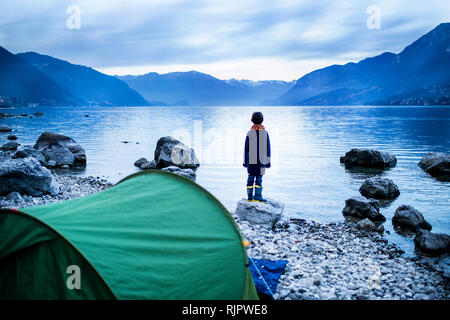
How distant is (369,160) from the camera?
25141 millimetres

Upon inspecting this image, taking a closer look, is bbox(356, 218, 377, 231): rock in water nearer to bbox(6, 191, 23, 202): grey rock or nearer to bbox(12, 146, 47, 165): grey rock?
bbox(6, 191, 23, 202): grey rock

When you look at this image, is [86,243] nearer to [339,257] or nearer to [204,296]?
[204,296]

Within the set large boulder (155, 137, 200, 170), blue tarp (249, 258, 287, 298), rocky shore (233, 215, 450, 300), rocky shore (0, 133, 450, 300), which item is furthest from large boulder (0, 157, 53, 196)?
large boulder (155, 137, 200, 170)

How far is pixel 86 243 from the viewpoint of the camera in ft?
14.8

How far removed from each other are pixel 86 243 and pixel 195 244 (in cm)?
149

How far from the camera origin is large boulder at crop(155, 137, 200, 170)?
24.0m

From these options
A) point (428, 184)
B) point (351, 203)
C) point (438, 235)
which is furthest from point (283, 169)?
point (438, 235)

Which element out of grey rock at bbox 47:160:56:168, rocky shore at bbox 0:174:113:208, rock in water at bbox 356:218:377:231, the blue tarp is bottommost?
rock in water at bbox 356:218:377:231

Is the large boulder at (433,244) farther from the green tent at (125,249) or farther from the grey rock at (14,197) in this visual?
the grey rock at (14,197)

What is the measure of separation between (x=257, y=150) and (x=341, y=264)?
163 inches

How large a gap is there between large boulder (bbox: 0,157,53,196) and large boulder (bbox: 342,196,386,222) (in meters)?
11.5

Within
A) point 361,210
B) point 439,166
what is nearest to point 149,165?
point 361,210

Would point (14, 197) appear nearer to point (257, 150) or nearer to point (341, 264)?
point (257, 150)

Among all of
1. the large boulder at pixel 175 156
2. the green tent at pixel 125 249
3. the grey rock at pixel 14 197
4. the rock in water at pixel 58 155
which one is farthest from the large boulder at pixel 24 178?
the rock in water at pixel 58 155
